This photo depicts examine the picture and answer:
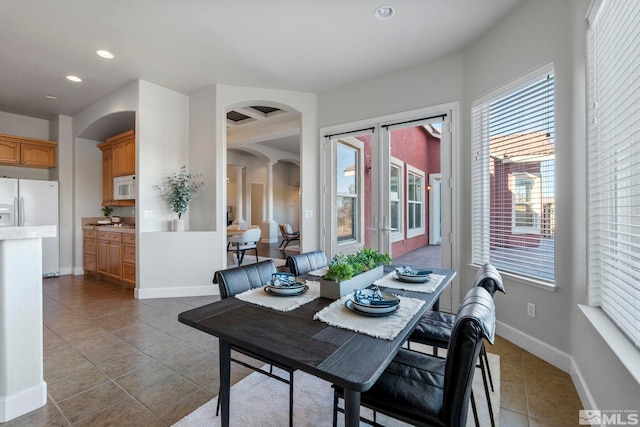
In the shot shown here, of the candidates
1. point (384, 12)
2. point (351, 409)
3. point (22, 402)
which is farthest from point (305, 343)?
point (384, 12)

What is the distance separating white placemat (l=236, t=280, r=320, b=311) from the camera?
4.91 ft

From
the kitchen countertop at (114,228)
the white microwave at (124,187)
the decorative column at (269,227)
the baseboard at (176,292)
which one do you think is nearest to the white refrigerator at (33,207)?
the kitchen countertop at (114,228)

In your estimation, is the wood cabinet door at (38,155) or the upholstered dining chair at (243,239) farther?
the upholstered dining chair at (243,239)

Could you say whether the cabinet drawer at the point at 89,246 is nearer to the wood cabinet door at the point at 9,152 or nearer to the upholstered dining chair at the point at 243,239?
the wood cabinet door at the point at 9,152

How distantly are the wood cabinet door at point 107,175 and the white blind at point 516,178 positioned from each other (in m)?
5.91

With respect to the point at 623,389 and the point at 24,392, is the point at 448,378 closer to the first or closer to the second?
the point at 623,389

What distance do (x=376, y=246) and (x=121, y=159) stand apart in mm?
4484

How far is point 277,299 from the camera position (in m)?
1.60

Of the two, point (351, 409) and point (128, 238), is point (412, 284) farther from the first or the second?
point (128, 238)

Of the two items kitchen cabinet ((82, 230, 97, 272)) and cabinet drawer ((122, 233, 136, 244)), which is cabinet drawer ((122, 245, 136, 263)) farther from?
kitchen cabinet ((82, 230, 97, 272))

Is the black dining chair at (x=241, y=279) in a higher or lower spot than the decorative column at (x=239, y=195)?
lower

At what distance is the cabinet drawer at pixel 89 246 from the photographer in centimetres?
525

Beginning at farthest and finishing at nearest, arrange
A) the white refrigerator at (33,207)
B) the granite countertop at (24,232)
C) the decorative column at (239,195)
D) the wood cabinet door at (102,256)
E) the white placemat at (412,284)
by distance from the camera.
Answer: the decorative column at (239,195)
the wood cabinet door at (102,256)
the white refrigerator at (33,207)
the white placemat at (412,284)
the granite countertop at (24,232)

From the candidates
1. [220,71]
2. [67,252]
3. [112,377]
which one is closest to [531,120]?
[220,71]
